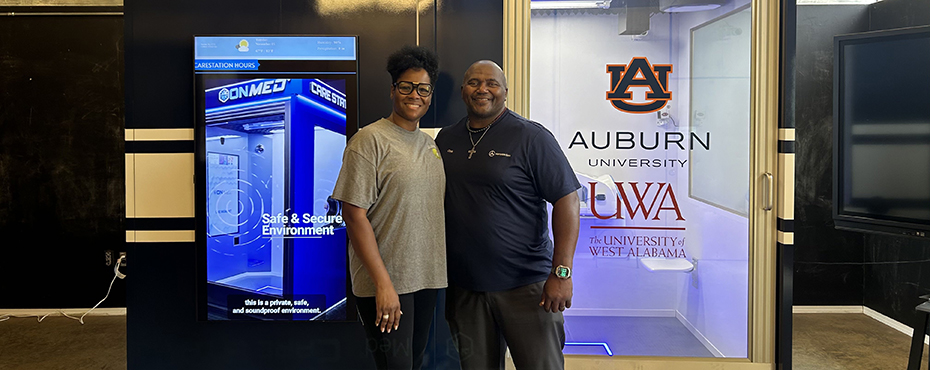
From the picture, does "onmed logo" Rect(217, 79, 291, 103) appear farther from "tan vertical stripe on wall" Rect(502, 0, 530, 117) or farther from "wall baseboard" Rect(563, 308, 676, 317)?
"wall baseboard" Rect(563, 308, 676, 317)

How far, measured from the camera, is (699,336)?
316cm

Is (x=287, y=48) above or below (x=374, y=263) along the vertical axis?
above

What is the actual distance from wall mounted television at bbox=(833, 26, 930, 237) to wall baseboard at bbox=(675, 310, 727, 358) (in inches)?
38.4

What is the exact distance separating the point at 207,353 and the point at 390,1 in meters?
2.02

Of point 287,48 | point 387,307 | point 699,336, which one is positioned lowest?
point 699,336

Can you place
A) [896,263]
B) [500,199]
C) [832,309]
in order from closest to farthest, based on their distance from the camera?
[500,199]
[896,263]
[832,309]

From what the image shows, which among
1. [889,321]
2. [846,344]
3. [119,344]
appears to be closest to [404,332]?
[119,344]

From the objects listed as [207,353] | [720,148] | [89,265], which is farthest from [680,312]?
[89,265]

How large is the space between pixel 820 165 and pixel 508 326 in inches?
150

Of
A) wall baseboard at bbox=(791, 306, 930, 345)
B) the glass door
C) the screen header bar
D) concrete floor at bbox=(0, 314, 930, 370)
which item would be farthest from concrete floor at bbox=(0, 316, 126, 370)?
wall baseboard at bbox=(791, 306, 930, 345)

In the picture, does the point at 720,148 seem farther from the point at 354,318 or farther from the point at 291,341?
the point at 291,341

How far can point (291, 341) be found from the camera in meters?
3.16

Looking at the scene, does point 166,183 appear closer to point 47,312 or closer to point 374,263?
point 374,263

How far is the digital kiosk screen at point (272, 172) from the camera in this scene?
3.01 metres
